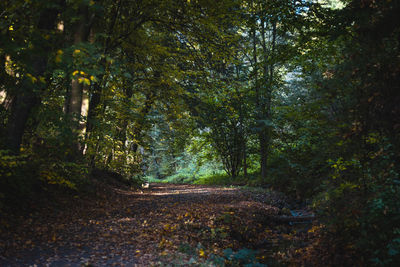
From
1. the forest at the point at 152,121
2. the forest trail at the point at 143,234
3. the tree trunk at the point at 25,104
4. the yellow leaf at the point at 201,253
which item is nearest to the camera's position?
the forest at the point at 152,121

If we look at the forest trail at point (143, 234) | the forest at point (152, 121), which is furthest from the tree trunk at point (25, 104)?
the forest trail at point (143, 234)

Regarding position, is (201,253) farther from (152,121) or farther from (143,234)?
(152,121)

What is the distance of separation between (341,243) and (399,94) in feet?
8.47

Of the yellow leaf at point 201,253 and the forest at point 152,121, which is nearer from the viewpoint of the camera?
the forest at point 152,121

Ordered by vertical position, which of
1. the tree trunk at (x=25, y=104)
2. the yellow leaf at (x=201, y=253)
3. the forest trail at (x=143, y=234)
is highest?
the tree trunk at (x=25, y=104)

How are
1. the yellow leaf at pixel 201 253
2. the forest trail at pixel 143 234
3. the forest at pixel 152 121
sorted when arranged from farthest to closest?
1. the yellow leaf at pixel 201 253
2. the forest trail at pixel 143 234
3. the forest at pixel 152 121

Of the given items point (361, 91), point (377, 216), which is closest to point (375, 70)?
point (361, 91)

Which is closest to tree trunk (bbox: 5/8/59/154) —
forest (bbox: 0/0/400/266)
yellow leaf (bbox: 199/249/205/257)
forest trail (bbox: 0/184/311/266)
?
forest (bbox: 0/0/400/266)

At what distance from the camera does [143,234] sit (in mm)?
5762

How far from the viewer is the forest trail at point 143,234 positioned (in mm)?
4566

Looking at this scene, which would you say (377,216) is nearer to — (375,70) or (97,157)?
(375,70)

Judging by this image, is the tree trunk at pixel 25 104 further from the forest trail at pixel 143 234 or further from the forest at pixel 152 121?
the forest trail at pixel 143 234

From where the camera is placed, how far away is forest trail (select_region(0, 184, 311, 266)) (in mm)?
4566

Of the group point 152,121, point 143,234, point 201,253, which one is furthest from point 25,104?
point 152,121
